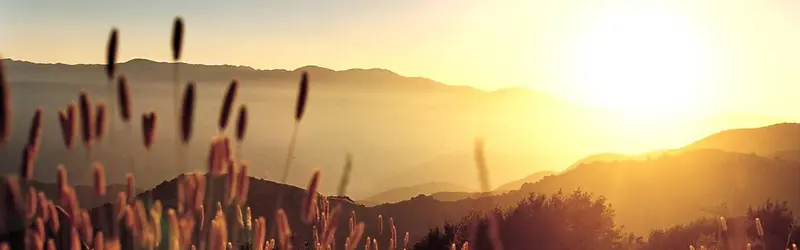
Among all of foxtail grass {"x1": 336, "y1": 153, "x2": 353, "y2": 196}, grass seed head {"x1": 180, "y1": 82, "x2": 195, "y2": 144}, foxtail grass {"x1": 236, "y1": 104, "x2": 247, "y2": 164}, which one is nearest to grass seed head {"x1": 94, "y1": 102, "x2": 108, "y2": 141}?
grass seed head {"x1": 180, "y1": 82, "x2": 195, "y2": 144}

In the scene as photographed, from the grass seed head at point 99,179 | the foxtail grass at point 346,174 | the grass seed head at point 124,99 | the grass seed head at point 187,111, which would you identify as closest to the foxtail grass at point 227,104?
the grass seed head at point 187,111

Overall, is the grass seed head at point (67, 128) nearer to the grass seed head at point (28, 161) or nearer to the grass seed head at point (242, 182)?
the grass seed head at point (28, 161)

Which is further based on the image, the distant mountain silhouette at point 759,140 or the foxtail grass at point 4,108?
the distant mountain silhouette at point 759,140

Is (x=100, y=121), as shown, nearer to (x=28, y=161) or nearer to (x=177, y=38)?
(x=28, y=161)

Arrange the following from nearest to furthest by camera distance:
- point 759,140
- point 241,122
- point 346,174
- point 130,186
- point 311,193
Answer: point 241,122 → point 130,186 → point 311,193 → point 346,174 → point 759,140

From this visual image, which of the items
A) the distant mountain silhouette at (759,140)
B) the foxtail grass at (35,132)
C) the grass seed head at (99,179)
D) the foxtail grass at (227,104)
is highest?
the foxtail grass at (227,104)

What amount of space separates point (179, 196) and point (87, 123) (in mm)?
594

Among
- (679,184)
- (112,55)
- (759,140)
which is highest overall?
(112,55)

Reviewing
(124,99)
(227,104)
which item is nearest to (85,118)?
(124,99)

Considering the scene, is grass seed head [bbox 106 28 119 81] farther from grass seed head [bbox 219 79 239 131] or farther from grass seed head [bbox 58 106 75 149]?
grass seed head [bbox 219 79 239 131]

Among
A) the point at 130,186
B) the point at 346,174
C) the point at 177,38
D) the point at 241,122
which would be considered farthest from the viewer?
the point at 346,174

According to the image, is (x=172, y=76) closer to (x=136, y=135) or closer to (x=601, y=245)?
(x=136, y=135)

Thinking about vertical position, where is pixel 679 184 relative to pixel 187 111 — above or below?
below

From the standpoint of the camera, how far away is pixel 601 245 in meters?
13.8
